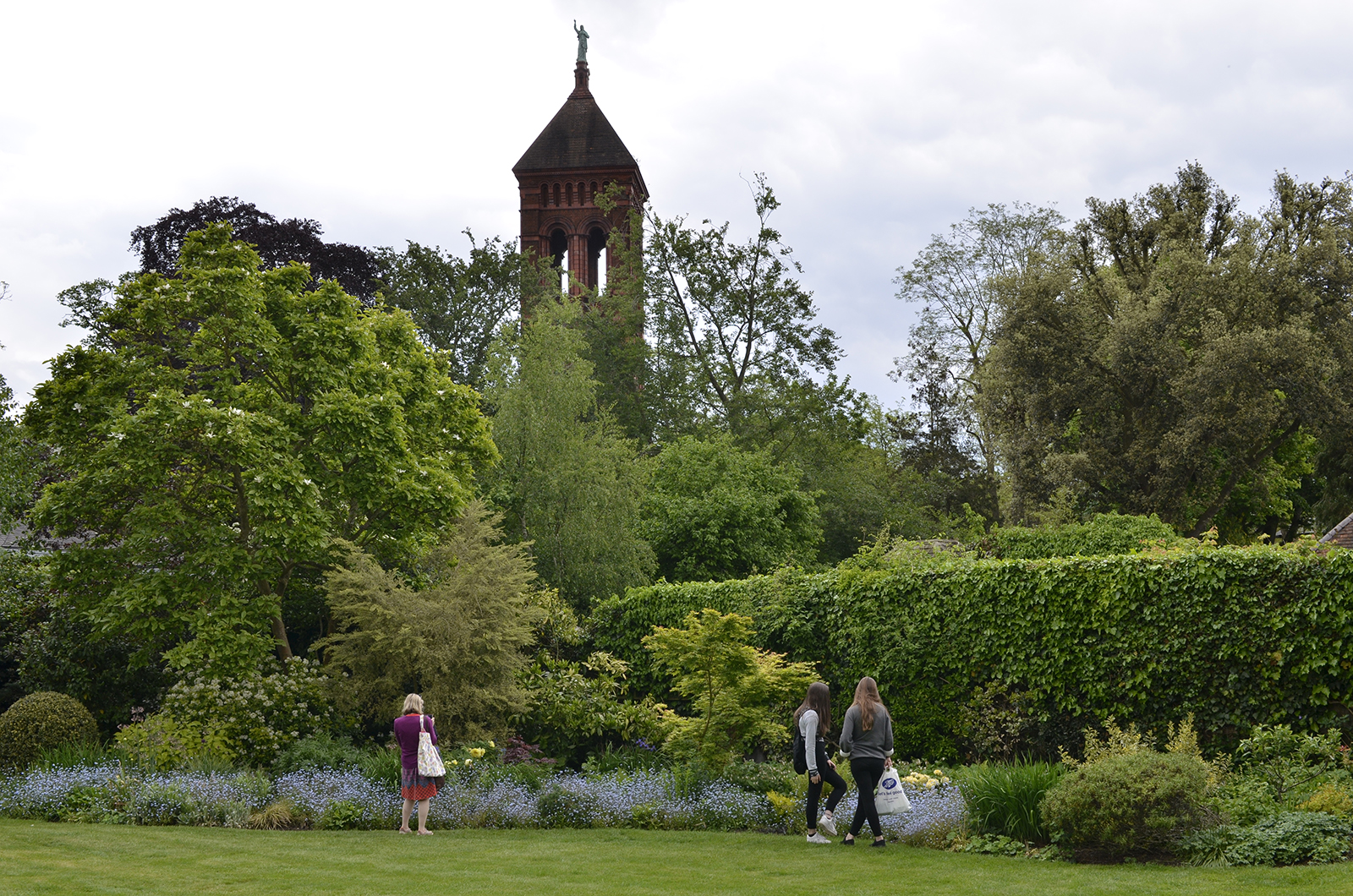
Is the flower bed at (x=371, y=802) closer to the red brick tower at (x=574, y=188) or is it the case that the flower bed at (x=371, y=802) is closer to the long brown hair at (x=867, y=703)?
the long brown hair at (x=867, y=703)

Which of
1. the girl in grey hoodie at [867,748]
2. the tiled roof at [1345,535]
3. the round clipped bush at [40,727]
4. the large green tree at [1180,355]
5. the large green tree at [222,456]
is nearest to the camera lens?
the girl in grey hoodie at [867,748]

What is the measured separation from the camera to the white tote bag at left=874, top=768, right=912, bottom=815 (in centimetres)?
1011

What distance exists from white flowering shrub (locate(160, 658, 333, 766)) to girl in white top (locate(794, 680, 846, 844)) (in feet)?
24.4

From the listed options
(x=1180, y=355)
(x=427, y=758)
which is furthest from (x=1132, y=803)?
(x=1180, y=355)

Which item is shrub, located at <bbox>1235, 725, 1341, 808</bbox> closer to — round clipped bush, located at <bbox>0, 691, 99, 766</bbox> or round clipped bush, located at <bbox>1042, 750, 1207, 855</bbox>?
round clipped bush, located at <bbox>1042, 750, 1207, 855</bbox>

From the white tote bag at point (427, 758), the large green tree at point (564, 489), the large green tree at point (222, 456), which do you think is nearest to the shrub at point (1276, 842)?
the white tote bag at point (427, 758)

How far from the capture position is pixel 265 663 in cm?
1563

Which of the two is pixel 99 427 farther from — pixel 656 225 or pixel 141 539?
pixel 656 225

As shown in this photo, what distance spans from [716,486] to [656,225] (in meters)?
12.8

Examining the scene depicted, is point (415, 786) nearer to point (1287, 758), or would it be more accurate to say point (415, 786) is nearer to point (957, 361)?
point (1287, 758)

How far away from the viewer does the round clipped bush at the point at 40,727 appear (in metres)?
14.8

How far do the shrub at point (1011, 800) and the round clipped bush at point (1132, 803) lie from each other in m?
0.46

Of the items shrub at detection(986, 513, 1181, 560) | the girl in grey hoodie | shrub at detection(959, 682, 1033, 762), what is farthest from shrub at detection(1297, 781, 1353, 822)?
shrub at detection(986, 513, 1181, 560)

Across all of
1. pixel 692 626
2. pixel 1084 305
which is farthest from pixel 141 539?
pixel 1084 305
